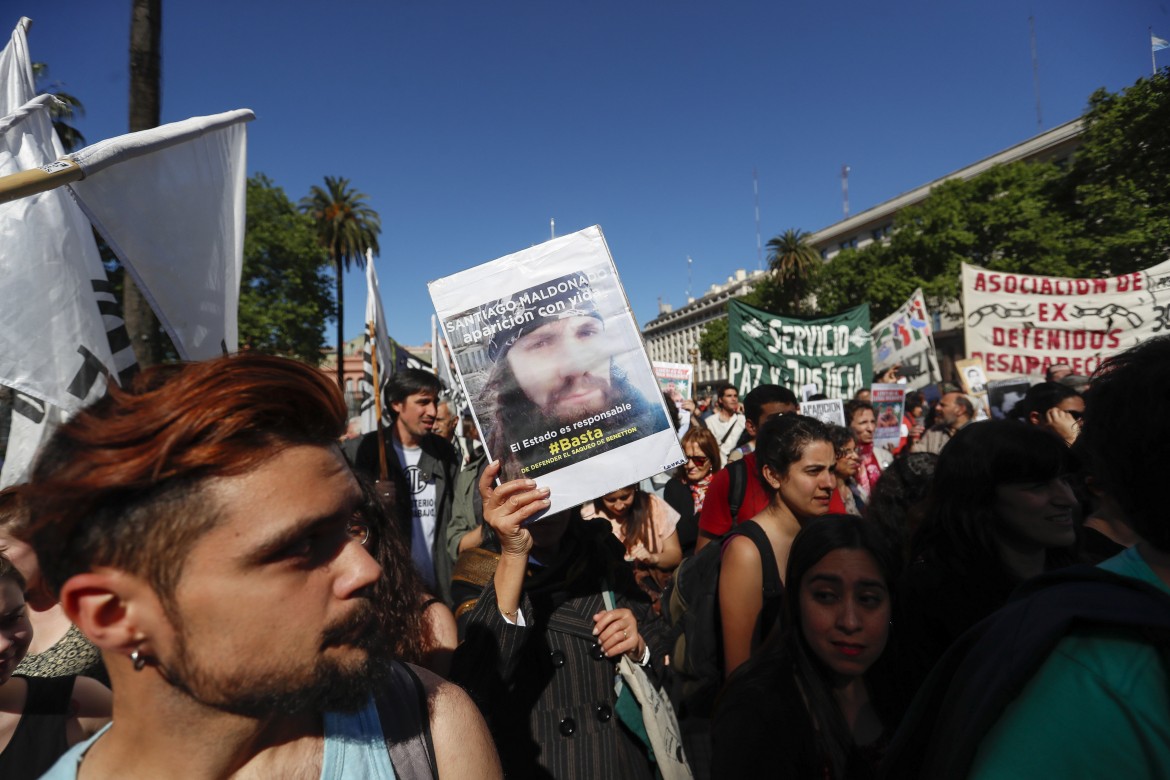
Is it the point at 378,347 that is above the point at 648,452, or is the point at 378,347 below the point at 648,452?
above

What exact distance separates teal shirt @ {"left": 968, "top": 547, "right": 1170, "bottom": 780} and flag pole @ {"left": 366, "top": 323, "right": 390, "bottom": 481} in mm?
3453

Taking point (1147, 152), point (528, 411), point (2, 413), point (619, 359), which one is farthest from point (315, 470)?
point (1147, 152)

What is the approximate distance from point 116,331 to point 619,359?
2334 mm

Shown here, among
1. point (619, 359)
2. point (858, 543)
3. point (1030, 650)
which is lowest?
point (858, 543)

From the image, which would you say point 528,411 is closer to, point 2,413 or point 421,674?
point 421,674

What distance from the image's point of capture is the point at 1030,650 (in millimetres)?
934

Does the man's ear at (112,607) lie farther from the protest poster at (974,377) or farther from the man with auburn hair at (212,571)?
the protest poster at (974,377)

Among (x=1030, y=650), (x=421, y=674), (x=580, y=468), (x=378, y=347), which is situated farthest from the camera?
(x=378, y=347)

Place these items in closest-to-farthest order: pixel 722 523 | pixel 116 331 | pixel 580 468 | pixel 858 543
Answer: pixel 580 468
pixel 858 543
pixel 116 331
pixel 722 523

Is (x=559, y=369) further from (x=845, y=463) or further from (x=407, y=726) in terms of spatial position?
(x=845, y=463)

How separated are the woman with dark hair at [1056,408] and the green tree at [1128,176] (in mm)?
23417

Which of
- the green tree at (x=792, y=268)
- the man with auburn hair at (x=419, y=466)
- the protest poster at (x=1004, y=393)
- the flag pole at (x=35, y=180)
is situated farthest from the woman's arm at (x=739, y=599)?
the green tree at (x=792, y=268)

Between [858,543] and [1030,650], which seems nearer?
[1030,650]

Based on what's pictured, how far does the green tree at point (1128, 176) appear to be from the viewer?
2167 centimetres
